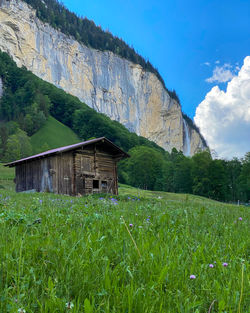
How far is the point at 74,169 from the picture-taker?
29.9 metres

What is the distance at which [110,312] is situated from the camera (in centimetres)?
A: 164

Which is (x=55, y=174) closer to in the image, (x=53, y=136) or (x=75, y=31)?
(x=53, y=136)

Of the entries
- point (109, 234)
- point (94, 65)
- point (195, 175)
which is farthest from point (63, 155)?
point (94, 65)

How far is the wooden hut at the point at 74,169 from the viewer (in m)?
29.3

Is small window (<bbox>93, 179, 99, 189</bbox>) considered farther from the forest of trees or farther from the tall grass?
the forest of trees

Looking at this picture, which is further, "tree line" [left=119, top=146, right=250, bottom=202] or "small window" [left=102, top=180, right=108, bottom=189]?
"tree line" [left=119, top=146, right=250, bottom=202]

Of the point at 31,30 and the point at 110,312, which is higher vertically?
the point at 31,30

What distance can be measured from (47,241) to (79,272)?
80 centimetres

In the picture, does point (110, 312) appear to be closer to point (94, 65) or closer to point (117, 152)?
point (117, 152)

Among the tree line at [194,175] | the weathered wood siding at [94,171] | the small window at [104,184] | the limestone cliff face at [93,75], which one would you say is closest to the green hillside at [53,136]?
the tree line at [194,175]

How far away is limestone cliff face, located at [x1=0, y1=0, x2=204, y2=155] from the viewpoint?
447 feet

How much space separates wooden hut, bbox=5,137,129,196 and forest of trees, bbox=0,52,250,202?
44670mm

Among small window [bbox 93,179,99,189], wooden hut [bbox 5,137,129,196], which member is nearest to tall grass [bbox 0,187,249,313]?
wooden hut [bbox 5,137,129,196]

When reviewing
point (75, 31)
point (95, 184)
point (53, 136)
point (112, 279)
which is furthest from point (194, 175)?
point (75, 31)
